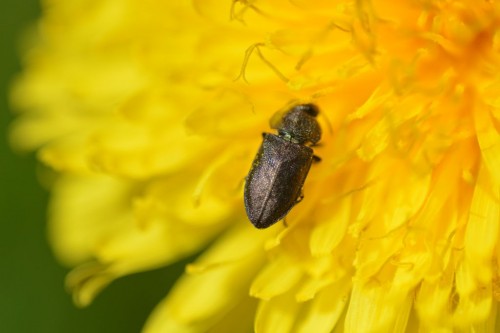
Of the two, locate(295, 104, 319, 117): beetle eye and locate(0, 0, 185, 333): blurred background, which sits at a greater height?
locate(295, 104, 319, 117): beetle eye

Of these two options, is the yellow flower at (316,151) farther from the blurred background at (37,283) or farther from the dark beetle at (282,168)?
the blurred background at (37,283)

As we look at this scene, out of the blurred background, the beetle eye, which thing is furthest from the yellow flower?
the blurred background

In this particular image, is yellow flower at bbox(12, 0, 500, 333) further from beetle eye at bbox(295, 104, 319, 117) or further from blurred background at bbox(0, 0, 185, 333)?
blurred background at bbox(0, 0, 185, 333)

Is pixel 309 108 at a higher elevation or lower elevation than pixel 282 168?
higher

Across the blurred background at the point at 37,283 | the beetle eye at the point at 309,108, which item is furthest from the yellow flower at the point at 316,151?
the blurred background at the point at 37,283

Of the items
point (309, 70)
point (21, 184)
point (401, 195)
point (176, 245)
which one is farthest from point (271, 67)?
point (21, 184)

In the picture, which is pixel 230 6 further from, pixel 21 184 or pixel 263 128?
pixel 21 184

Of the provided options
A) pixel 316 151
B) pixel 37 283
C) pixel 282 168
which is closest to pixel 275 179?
pixel 282 168

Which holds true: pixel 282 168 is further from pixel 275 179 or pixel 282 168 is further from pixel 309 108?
pixel 309 108
